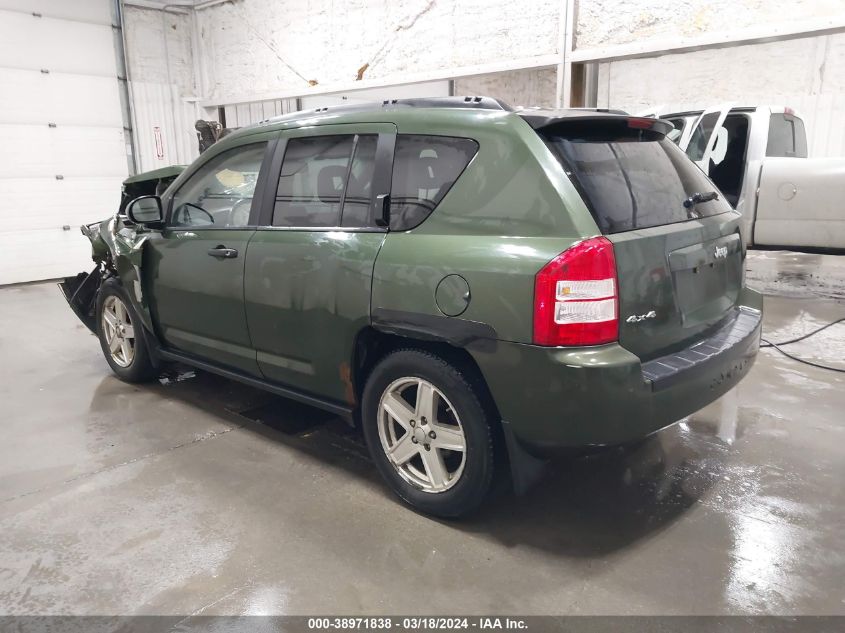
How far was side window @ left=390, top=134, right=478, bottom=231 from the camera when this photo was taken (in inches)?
95.0

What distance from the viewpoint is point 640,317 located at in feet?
7.20

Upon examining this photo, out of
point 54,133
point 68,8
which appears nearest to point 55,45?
point 68,8

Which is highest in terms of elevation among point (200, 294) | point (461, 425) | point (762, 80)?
point (762, 80)

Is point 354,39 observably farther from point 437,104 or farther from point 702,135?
point 437,104

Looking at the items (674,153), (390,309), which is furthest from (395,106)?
(674,153)

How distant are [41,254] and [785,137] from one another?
9.72 meters

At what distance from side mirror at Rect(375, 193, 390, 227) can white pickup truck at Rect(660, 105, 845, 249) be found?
508 centimetres

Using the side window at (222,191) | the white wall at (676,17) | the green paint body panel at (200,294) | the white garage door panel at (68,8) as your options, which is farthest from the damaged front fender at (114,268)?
the white garage door panel at (68,8)

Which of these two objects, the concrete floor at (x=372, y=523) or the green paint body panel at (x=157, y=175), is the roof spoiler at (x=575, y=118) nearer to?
the concrete floor at (x=372, y=523)

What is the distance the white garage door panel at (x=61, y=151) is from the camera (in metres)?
8.46

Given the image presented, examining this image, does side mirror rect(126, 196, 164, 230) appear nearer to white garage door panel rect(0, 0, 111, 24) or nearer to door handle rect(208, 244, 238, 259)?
door handle rect(208, 244, 238, 259)

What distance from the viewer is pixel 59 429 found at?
357 cm

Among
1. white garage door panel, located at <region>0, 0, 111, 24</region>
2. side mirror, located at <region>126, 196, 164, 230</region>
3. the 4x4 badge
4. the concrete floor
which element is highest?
white garage door panel, located at <region>0, 0, 111, 24</region>

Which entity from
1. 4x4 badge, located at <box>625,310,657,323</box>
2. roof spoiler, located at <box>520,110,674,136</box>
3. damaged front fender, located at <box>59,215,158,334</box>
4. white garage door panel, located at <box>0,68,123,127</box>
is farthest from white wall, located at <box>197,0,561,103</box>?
4x4 badge, located at <box>625,310,657,323</box>
